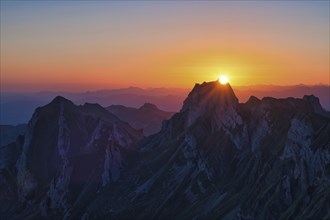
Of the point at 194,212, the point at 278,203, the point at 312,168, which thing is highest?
the point at 312,168

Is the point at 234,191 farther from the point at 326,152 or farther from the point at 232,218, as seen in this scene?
the point at 326,152

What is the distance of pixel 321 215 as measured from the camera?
429ft

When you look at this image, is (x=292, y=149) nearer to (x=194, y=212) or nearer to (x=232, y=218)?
(x=232, y=218)

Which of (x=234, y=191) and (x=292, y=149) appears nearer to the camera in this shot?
(x=292, y=149)

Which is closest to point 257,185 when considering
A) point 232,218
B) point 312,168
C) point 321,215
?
point 232,218

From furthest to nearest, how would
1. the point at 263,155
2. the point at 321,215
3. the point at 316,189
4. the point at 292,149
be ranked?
the point at 263,155, the point at 292,149, the point at 316,189, the point at 321,215

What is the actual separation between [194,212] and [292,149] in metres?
49.0


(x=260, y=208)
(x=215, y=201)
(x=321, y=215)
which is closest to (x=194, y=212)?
(x=215, y=201)

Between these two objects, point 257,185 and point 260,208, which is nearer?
point 260,208

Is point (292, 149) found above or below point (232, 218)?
above

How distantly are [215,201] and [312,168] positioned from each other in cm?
5189

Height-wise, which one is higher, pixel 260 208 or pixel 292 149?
pixel 292 149

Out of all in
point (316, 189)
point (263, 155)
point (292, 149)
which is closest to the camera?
point (316, 189)

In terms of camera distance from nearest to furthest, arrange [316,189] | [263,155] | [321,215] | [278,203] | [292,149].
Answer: [321,215] < [316,189] < [278,203] < [292,149] < [263,155]
